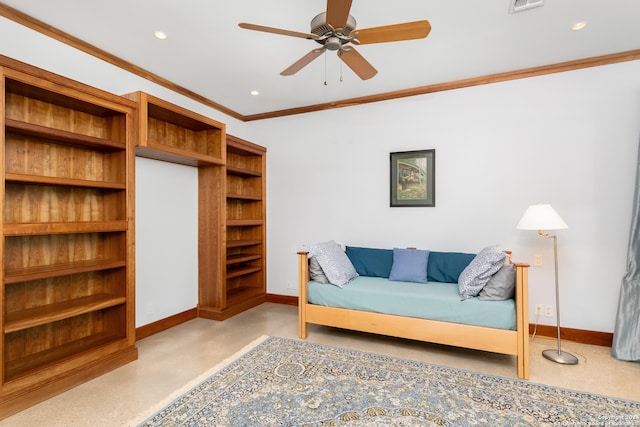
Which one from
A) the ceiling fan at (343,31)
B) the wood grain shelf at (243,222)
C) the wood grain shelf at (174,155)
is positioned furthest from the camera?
the wood grain shelf at (243,222)

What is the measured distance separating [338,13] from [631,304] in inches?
131

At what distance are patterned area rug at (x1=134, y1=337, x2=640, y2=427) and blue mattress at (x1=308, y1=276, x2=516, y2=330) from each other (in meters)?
0.41

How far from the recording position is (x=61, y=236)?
250 cm

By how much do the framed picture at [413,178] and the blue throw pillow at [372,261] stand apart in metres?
0.60

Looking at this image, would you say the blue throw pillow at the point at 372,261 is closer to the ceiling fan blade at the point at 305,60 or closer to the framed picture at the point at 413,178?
the framed picture at the point at 413,178

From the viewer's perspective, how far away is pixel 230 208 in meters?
4.23

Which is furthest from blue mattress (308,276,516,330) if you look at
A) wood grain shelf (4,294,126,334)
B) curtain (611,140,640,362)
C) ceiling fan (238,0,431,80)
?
ceiling fan (238,0,431,80)

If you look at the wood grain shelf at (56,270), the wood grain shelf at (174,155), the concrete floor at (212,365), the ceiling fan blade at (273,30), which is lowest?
the concrete floor at (212,365)

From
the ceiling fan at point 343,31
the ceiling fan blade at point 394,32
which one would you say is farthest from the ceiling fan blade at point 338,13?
the ceiling fan blade at point 394,32

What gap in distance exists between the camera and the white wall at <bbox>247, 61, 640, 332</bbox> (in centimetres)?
289

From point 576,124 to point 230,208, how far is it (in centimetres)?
396

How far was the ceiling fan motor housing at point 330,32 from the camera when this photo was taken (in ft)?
6.00

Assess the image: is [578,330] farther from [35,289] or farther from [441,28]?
[35,289]

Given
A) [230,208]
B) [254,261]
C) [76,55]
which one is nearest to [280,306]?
[254,261]
